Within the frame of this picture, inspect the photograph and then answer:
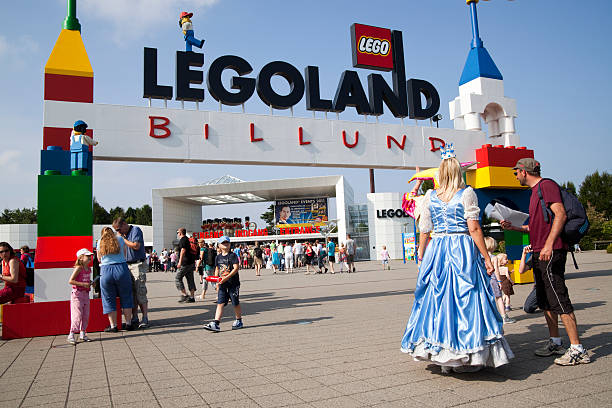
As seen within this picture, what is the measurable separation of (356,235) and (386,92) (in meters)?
27.4

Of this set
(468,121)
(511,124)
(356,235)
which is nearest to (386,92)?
(468,121)

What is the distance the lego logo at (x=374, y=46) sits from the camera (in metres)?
11.4

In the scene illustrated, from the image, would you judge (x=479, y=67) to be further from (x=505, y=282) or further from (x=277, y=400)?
(x=277, y=400)

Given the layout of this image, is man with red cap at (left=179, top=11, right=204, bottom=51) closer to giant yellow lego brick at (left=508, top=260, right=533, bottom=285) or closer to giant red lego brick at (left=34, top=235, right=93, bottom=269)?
giant red lego brick at (left=34, top=235, right=93, bottom=269)

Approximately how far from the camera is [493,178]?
11.2 metres

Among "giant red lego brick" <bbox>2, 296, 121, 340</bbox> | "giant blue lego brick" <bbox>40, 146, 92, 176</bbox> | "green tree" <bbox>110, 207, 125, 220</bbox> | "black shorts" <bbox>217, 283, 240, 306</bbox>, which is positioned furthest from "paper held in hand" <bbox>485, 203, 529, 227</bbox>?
"green tree" <bbox>110, 207, 125, 220</bbox>

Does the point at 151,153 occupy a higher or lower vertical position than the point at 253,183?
lower

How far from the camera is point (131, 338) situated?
6367mm

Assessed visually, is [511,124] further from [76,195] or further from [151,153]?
[76,195]

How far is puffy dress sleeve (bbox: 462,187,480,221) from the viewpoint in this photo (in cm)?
391

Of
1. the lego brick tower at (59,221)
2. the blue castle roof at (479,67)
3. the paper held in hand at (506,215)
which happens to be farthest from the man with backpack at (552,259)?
the blue castle roof at (479,67)

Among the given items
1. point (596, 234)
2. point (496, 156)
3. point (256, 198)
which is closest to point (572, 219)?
point (496, 156)

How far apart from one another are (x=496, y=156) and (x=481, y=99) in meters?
1.58

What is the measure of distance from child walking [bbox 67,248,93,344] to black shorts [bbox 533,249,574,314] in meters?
5.82
